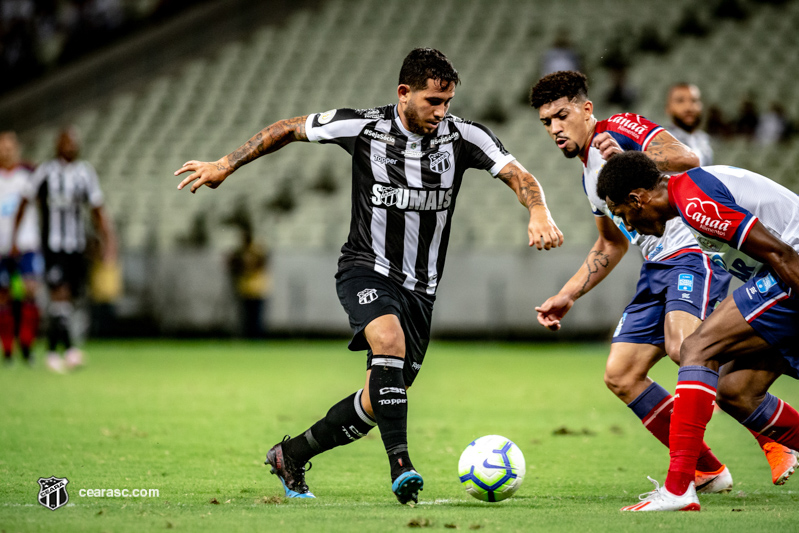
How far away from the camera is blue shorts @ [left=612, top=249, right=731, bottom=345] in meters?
5.32

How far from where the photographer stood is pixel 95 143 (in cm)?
2197

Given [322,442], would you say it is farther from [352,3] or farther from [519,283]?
[352,3]

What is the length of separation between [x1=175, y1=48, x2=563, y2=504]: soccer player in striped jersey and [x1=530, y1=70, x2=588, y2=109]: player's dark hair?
436mm

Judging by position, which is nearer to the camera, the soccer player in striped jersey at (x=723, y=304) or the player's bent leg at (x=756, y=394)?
the soccer player in striped jersey at (x=723, y=304)

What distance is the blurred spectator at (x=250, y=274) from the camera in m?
16.3

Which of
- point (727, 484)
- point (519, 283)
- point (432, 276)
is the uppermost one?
point (432, 276)

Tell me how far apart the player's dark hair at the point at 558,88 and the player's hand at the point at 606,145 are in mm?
297

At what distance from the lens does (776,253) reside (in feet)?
13.8

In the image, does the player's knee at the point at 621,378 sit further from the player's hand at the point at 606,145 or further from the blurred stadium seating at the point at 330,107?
the blurred stadium seating at the point at 330,107

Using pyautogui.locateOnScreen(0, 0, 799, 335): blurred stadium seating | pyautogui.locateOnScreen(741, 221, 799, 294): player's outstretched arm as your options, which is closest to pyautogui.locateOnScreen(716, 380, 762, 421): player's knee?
pyautogui.locateOnScreen(741, 221, 799, 294): player's outstretched arm

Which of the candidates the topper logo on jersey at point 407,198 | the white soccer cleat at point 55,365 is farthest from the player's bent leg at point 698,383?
the white soccer cleat at point 55,365

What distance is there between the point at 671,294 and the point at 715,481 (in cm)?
105

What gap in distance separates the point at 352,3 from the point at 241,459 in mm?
20018

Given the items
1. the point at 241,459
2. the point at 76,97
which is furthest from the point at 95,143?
the point at 241,459
